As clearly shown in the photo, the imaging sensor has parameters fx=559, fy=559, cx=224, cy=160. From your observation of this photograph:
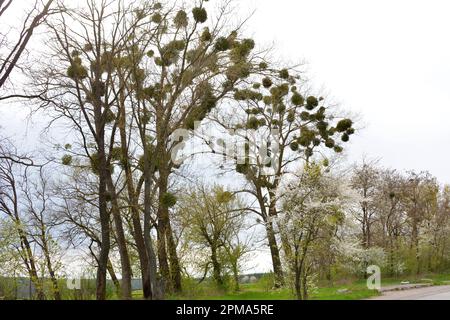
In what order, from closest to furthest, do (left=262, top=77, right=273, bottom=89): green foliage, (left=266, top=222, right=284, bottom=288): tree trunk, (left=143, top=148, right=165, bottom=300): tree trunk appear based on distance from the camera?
1. (left=143, top=148, right=165, bottom=300): tree trunk
2. (left=266, top=222, right=284, bottom=288): tree trunk
3. (left=262, top=77, right=273, bottom=89): green foliage

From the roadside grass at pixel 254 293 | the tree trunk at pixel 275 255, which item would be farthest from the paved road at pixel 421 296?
the tree trunk at pixel 275 255

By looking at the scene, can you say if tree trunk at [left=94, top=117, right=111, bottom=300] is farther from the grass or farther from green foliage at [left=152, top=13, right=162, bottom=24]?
the grass

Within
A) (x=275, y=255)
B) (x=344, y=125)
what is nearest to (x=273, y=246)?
Answer: (x=275, y=255)

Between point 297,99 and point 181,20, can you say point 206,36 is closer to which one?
point 181,20

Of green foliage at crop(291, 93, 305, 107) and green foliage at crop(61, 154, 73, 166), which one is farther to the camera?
green foliage at crop(291, 93, 305, 107)

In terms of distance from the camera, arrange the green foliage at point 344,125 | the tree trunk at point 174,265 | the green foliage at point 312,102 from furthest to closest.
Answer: the green foliage at point 312,102
the green foliage at point 344,125
the tree trunk at point 174,265

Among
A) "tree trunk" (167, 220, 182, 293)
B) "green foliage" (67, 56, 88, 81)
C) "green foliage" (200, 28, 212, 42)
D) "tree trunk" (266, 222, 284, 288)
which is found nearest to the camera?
"tree trunk" (266, 222, 284, 288)

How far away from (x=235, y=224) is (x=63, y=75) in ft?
43.7

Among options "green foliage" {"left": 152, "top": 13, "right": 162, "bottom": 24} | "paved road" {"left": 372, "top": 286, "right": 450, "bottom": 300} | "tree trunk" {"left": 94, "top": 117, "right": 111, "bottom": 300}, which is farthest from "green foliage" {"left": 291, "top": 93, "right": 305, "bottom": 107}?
"tree trunk" {"left": 94, "top": 117, "right": 111, "bottom": 300}

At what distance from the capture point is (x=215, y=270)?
87.9ft

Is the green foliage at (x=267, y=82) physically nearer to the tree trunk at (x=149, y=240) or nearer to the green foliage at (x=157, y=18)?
the green foliage at (x=157, y=18)
